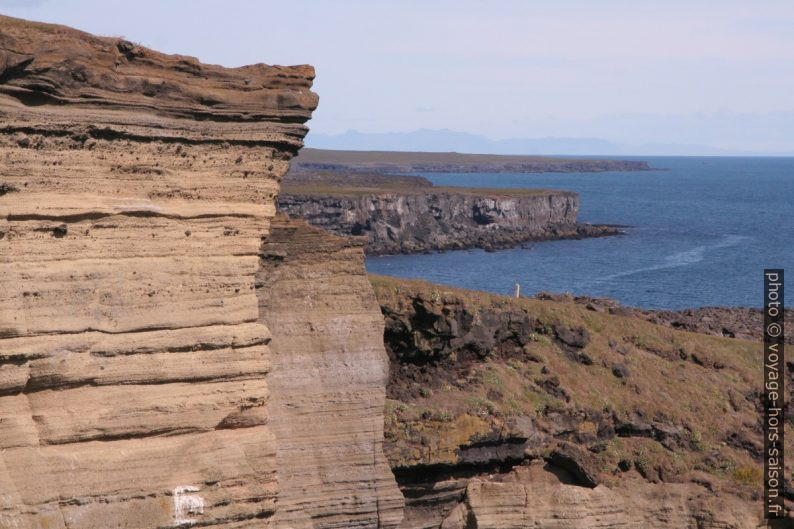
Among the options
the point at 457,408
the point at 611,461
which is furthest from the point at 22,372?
the point at 611,461

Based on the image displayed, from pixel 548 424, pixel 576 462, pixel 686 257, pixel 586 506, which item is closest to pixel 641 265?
pixel 686 257

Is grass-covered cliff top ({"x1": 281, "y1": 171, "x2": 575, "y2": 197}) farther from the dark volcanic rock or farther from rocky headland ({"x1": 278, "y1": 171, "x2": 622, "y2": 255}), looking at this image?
the dark volcanic rock

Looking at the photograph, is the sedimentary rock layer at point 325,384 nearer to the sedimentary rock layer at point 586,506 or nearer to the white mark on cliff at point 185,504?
the sedimentary rock layer at point 586,506

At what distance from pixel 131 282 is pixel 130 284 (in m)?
0.04

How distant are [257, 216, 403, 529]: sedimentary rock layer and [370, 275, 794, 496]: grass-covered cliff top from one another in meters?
2.90

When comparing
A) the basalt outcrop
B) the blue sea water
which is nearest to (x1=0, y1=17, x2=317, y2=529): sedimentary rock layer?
the basalt outcrop

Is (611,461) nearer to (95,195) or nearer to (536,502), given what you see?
(536,502)

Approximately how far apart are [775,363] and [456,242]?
298 ft

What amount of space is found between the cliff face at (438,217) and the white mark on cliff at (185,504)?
102 metres

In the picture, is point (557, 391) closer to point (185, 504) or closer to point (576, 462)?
point (576, 462)

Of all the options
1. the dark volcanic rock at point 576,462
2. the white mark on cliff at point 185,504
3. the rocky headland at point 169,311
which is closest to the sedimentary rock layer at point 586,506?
the dark volcanic rock at point 576,462

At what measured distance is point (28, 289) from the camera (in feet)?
54.3

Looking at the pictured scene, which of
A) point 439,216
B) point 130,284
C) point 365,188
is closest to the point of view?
point 130,284

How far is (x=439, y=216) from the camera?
14138 centimetres
